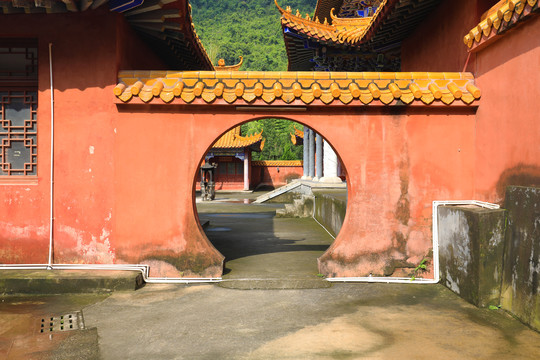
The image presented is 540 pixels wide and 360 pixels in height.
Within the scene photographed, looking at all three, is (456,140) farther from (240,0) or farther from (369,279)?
(240,0)

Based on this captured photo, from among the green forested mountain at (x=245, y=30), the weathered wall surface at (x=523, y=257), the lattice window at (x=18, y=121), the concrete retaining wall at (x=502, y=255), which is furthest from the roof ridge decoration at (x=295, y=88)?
the green forested mountain at (x=245, y=30)

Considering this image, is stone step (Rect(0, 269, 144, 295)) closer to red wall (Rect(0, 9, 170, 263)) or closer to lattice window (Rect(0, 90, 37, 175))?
red wall (Rect(0, 9, 170, 263))

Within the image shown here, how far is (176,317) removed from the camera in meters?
4.50

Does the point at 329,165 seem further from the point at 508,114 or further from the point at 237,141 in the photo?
the point at 237,141

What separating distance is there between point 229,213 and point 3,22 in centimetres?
1083

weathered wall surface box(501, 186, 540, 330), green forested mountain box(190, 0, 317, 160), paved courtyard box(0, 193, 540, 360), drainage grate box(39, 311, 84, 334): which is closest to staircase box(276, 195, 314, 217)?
paved courtyard box(0, 193, 540, 360)

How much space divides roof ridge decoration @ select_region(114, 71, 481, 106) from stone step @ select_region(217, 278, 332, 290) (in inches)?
90.9

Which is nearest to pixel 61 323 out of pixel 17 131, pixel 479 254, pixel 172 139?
pixel 172 139

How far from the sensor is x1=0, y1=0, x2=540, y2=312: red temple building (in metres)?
5.75

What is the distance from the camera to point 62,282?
527cm

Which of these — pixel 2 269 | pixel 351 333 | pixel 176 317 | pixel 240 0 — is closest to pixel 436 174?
pixel 351 333

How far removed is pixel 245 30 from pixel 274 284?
6369 centimetres

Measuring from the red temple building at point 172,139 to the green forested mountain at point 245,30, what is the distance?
5042 centimetres

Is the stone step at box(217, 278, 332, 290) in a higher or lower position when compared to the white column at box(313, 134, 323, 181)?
lower
